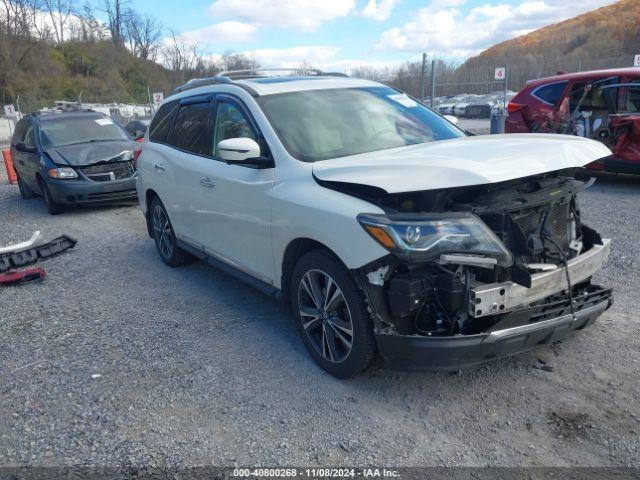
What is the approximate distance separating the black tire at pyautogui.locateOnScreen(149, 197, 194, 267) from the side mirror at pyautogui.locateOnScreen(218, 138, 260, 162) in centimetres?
222

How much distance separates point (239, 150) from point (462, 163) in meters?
1.56

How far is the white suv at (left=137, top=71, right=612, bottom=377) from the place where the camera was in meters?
3.01

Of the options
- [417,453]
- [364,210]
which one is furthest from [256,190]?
[417,453]

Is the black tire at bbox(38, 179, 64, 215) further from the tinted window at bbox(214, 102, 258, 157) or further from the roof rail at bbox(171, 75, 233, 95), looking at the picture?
the tinted window at bbox(214, 102, 258, 157)

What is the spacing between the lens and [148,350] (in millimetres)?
4230

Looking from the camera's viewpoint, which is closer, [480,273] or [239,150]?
[480,273]

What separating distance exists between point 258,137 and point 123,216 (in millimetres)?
6041

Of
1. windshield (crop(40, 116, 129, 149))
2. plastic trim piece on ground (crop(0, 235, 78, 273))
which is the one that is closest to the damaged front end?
plastic trim piece on ground (crop(0, 235, 78, 273))

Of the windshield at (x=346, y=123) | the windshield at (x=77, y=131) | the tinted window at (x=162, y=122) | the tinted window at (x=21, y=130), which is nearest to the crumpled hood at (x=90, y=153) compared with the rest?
the windshield at (x=77, y=131)

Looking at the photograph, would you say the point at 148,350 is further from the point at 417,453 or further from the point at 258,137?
the point at 417,453

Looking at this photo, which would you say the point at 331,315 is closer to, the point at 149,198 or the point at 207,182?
the point at 207,182

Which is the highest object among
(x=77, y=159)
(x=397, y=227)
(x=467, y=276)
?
(x=397, y=227)

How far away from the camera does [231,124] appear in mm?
4602

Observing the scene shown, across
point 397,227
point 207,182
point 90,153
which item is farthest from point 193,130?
point 90,153
